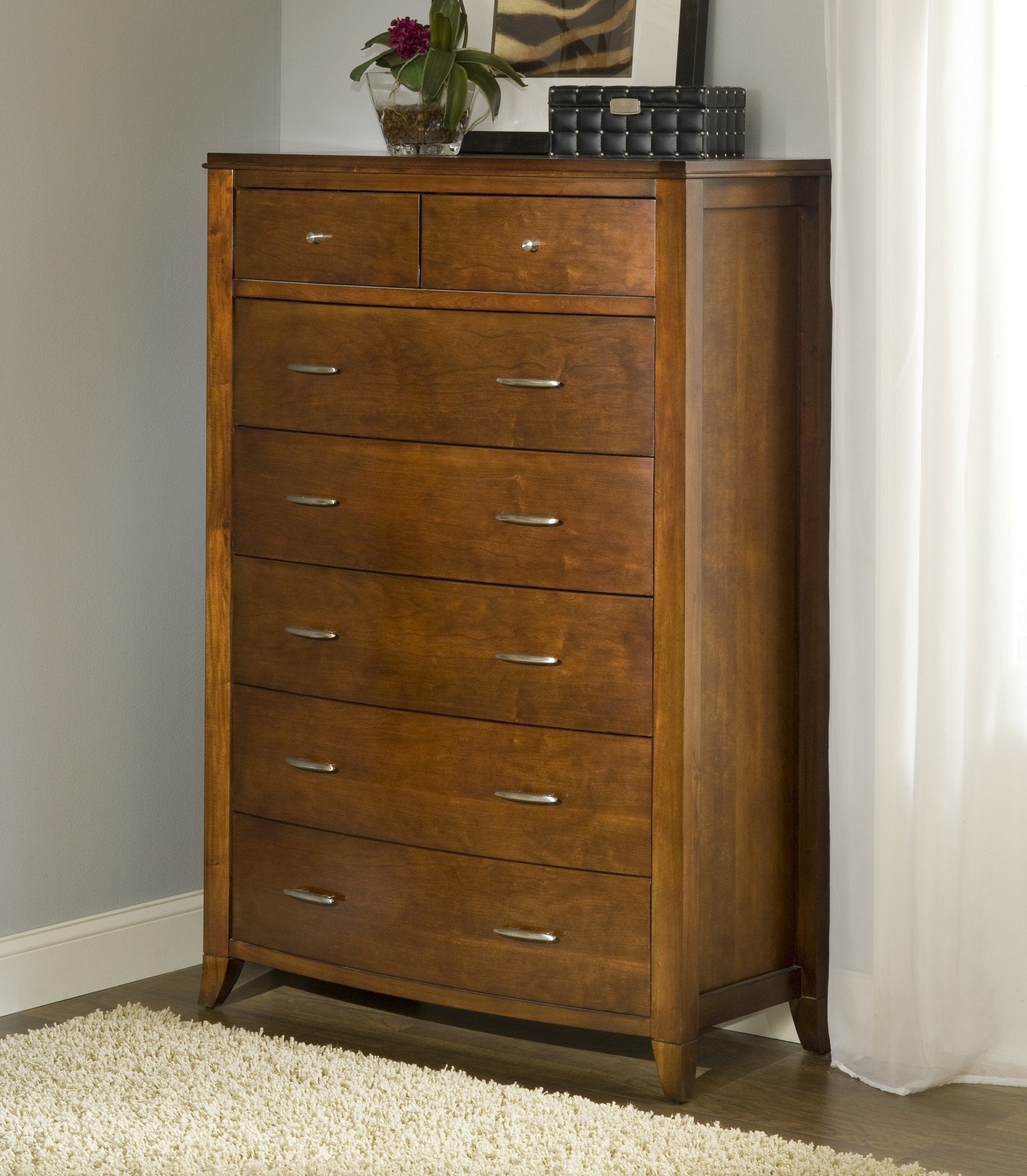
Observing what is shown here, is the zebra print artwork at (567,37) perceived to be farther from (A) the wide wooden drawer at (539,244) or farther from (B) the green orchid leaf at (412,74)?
(A) the wide wooden drawer at (539,244)

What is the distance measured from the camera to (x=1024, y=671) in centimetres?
252

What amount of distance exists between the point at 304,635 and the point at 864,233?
3.43 ft

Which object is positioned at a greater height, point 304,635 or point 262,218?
point 262,218

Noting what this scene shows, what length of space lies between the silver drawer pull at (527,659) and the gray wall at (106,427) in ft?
2.79

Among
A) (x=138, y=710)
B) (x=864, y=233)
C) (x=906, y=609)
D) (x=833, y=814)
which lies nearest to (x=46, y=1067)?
(x=138, y=710)

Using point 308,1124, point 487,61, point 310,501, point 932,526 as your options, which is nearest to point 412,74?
point 487,61

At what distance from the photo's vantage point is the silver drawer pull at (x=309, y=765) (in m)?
2.72

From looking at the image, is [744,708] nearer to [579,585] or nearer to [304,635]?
[579,585]

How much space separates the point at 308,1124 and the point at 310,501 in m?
0.92

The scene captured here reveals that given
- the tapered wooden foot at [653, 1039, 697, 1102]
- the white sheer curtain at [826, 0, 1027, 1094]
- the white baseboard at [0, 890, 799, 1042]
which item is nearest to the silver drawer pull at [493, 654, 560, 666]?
the white sheer curtain at [826, 0, 1027, 1094]

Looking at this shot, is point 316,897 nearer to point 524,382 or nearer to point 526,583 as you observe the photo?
point 526,583

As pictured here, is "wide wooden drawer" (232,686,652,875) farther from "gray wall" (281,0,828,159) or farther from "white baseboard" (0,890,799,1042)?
"gray wall" (281,0,828,159)

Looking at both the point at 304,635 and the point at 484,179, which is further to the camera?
the point at 304,635

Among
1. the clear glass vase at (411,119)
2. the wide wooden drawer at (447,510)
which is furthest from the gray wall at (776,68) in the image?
the wide wooden drawer at (447,510)
